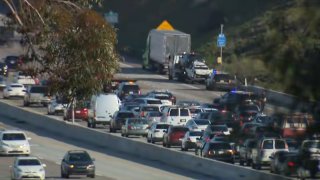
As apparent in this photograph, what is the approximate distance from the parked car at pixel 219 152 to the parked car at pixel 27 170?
754 cm

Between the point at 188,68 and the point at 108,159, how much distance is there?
31.6 metres

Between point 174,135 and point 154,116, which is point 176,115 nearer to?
point 154,116

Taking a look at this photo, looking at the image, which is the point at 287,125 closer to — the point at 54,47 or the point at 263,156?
the point at 54,47

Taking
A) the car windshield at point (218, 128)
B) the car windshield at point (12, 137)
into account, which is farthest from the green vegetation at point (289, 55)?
the car windshield at point (12, 137)

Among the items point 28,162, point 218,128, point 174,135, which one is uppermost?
point 218,128

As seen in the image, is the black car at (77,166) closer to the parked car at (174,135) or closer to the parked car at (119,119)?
the parked car at (174,135)

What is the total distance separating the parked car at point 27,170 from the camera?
4241cm

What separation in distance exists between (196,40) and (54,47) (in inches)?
3177

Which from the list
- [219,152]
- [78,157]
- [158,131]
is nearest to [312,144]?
[219,152]

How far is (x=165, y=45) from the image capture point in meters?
87.0

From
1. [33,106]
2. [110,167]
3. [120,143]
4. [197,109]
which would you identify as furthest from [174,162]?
[33,106]

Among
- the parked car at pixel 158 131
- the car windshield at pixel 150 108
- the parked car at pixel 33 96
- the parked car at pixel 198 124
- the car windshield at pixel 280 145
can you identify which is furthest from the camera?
the parked car at pixel 33 96

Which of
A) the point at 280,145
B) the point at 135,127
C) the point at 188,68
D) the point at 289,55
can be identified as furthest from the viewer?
the point at 188,68

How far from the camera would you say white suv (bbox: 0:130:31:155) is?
5350 cm
